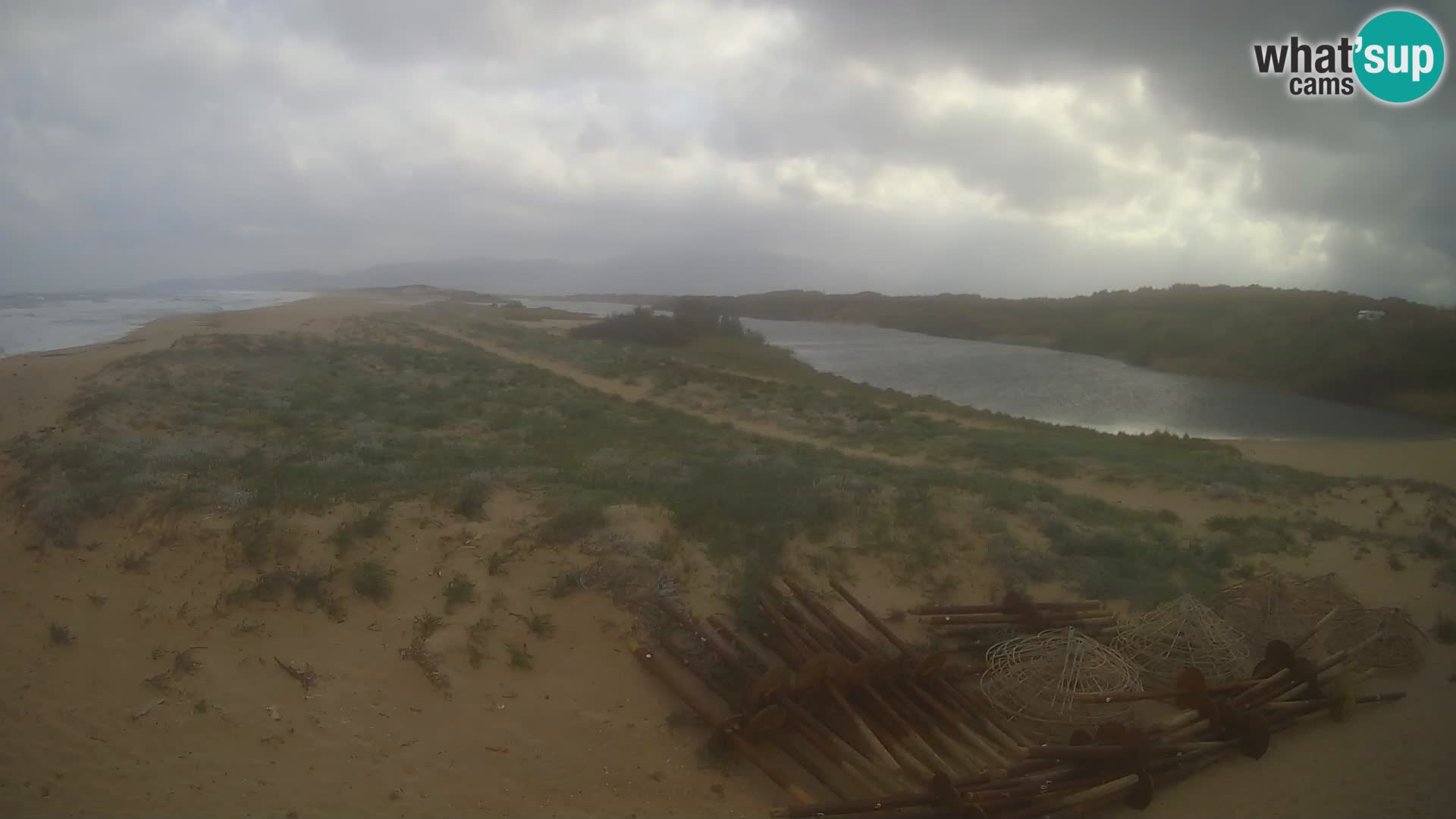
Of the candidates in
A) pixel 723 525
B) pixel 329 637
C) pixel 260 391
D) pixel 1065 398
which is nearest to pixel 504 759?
pixel 329 637

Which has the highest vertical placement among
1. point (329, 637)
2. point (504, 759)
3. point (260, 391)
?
point (260, 391)

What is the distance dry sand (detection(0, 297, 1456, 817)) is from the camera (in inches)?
196

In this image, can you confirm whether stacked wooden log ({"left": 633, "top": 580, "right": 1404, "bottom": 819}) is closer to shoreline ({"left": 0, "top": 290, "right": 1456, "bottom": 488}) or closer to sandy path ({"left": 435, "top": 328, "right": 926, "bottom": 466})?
sandy path ({"left": 435, "top": 328, "right": 926, "bottom": 466})

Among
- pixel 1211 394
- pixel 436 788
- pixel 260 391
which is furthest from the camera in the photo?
pixel 1211 394

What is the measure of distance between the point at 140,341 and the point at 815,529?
28.5m

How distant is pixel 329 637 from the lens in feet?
21.1

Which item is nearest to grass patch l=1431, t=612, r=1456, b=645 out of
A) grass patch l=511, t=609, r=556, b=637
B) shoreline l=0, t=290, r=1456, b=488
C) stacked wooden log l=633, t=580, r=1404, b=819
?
stacked wooden log l=633, t=580, r=1404, b=819

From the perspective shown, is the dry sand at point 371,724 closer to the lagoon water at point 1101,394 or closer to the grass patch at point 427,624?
the grass patch at point 427,624

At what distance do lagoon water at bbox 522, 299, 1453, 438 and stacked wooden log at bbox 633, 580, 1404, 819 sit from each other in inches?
866

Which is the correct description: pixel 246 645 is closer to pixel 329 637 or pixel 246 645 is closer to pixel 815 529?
pixel 329 637

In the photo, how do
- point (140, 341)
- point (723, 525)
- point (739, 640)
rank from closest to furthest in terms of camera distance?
1. point (739, 640)
2. point (723, 525)
3. point (140, 341)

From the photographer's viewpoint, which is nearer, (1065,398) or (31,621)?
(31,621)

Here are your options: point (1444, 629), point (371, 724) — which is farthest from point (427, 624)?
point (1444, 629)

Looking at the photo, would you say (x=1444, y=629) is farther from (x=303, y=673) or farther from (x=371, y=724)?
(x=303, y=673)
